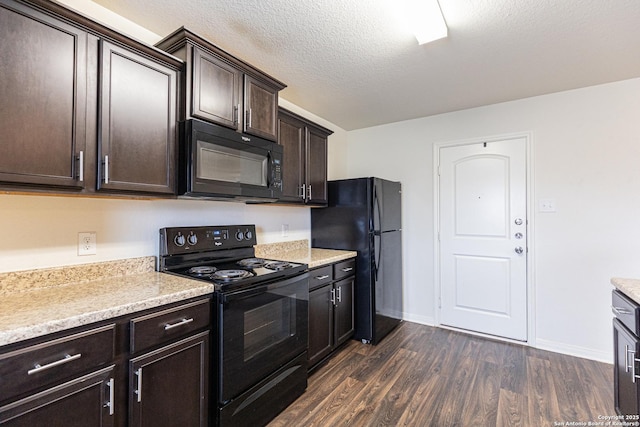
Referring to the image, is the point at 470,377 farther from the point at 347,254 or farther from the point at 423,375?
the point at 347,254

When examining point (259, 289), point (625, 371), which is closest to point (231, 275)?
point (259, 289)

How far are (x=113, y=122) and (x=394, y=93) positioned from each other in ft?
7.44

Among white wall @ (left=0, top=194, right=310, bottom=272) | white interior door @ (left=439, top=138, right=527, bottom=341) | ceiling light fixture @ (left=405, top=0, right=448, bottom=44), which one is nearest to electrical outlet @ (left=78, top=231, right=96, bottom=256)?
white wall @ (left=0, top=194, right=310, bottom=272)

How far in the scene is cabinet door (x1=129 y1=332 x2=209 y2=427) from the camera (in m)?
1.29

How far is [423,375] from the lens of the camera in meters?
2.40

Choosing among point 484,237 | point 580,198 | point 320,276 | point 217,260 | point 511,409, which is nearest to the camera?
point 511,409

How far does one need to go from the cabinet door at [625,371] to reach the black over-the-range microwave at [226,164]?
215 cm

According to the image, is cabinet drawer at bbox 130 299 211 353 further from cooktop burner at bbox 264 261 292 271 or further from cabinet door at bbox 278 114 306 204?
cabinet door at bbox 278 114 306 204

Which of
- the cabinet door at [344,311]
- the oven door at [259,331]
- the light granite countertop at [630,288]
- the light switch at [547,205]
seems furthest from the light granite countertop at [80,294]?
the light switch at [547,205]

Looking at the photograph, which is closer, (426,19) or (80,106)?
(80,106)

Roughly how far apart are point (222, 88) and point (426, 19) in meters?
1.24

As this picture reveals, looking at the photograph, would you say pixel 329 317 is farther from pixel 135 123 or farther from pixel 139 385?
pixel 135 123

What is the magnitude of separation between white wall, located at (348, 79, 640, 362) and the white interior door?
0.44ft

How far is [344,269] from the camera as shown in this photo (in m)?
2.79
